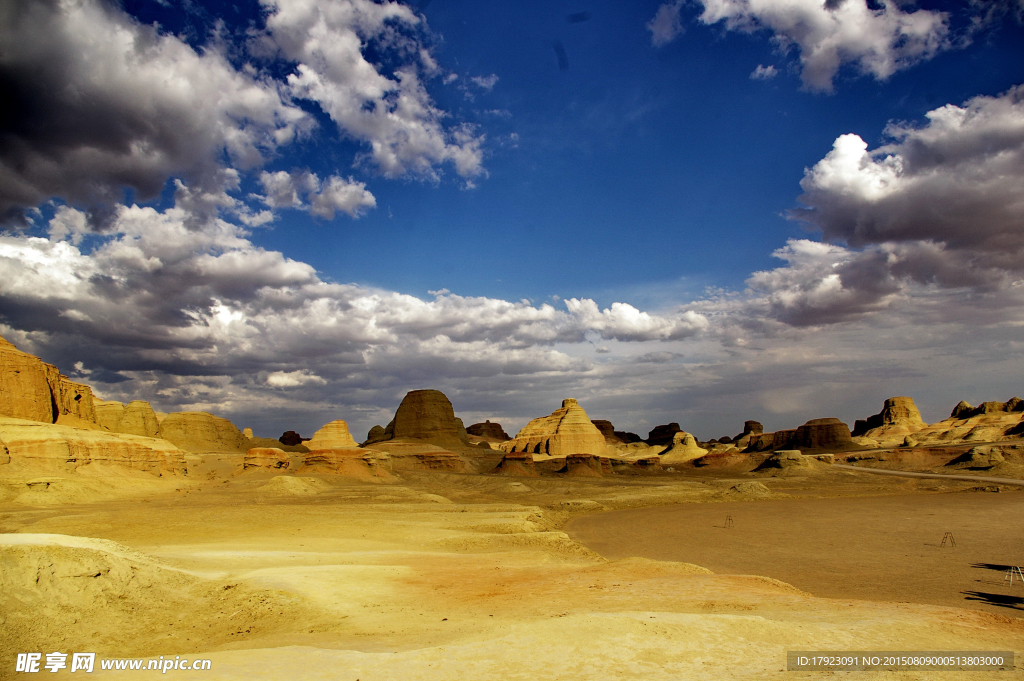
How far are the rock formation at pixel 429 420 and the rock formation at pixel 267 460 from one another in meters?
31.6

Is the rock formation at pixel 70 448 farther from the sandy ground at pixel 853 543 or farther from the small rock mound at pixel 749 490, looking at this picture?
the small rock mound at pixel 749 490

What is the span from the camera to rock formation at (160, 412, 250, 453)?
75.6 meters

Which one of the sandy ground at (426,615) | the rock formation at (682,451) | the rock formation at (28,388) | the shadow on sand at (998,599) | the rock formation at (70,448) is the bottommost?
the rock formation at (682,451)

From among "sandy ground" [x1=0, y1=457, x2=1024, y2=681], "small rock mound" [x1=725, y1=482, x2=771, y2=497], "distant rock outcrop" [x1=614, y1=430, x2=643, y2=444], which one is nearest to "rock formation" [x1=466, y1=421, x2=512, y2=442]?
"distant rock outcrop" [x1=614, y1=430, x2=643, y2=444]

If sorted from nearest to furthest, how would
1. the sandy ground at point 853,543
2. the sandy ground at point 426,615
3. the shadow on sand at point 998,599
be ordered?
the sandy ground at point 426,615 < the shadow on sand at point 998,599 < the sandy ground at point 853,543

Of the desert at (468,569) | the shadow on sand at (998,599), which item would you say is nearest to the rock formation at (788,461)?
the desert at (468,569)

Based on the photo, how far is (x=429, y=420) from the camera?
278 feet

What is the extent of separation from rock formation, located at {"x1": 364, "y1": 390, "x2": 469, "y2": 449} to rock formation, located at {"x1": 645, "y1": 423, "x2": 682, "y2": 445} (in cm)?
6331

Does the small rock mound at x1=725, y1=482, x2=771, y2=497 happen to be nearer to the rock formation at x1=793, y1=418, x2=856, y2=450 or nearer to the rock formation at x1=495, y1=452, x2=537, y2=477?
the rock formation at x1=495, y1=452, x2=537, y2=477

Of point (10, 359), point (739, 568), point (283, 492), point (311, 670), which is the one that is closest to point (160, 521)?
point (283, 492)

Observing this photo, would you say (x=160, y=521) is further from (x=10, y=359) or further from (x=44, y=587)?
(x=10, y=359)

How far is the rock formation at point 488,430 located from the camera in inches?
5384

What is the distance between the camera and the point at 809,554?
60.5 feet

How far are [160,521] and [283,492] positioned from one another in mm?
14661
